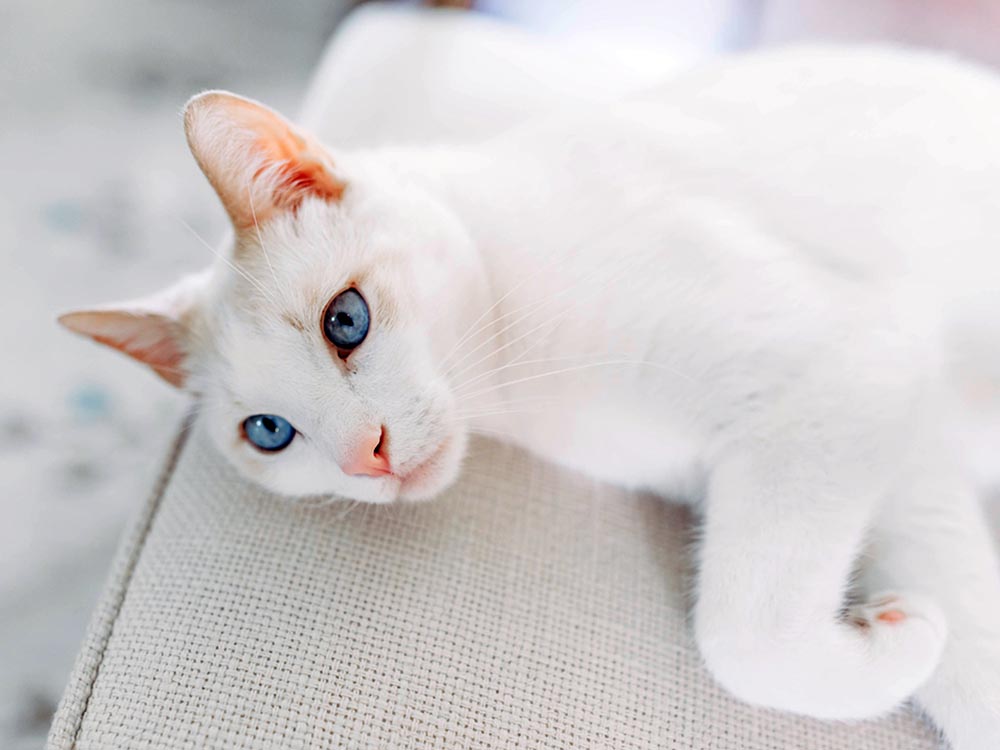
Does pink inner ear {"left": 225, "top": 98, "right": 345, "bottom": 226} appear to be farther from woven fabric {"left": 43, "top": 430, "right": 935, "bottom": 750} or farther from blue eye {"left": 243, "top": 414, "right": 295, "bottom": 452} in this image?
woven fabric {"left": 43, "top": 430, "right": 935, "bottom": 750}

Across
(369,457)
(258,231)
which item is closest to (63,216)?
(258,231)

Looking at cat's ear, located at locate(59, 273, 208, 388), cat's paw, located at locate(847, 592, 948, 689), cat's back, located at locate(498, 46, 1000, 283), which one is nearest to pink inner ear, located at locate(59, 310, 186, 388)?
cat's ear, located at locate(59, 273, 208, 388)

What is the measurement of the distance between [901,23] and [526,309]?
1639mm

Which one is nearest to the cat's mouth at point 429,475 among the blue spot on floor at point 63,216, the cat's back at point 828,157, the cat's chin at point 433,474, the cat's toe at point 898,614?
the cat's chin at point 433,474

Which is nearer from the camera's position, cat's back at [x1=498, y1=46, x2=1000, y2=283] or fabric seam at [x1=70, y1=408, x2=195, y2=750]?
fabric seam at [x1=70, y1=408, x2=195, y2=750]

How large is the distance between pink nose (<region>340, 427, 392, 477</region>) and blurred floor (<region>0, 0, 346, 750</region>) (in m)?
0.49

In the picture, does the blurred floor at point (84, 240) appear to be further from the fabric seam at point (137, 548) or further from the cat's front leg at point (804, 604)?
the cat's front leg at point (804, 604)

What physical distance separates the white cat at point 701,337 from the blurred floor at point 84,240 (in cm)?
45

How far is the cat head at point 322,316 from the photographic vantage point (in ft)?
3.33

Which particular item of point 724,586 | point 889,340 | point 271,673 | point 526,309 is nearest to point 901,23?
point 889,340

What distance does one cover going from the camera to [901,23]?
7.02ft

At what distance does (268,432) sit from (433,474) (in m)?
0.27

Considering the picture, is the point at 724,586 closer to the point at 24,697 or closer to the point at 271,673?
the point at 271,673

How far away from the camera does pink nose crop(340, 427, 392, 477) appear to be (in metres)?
0.98
